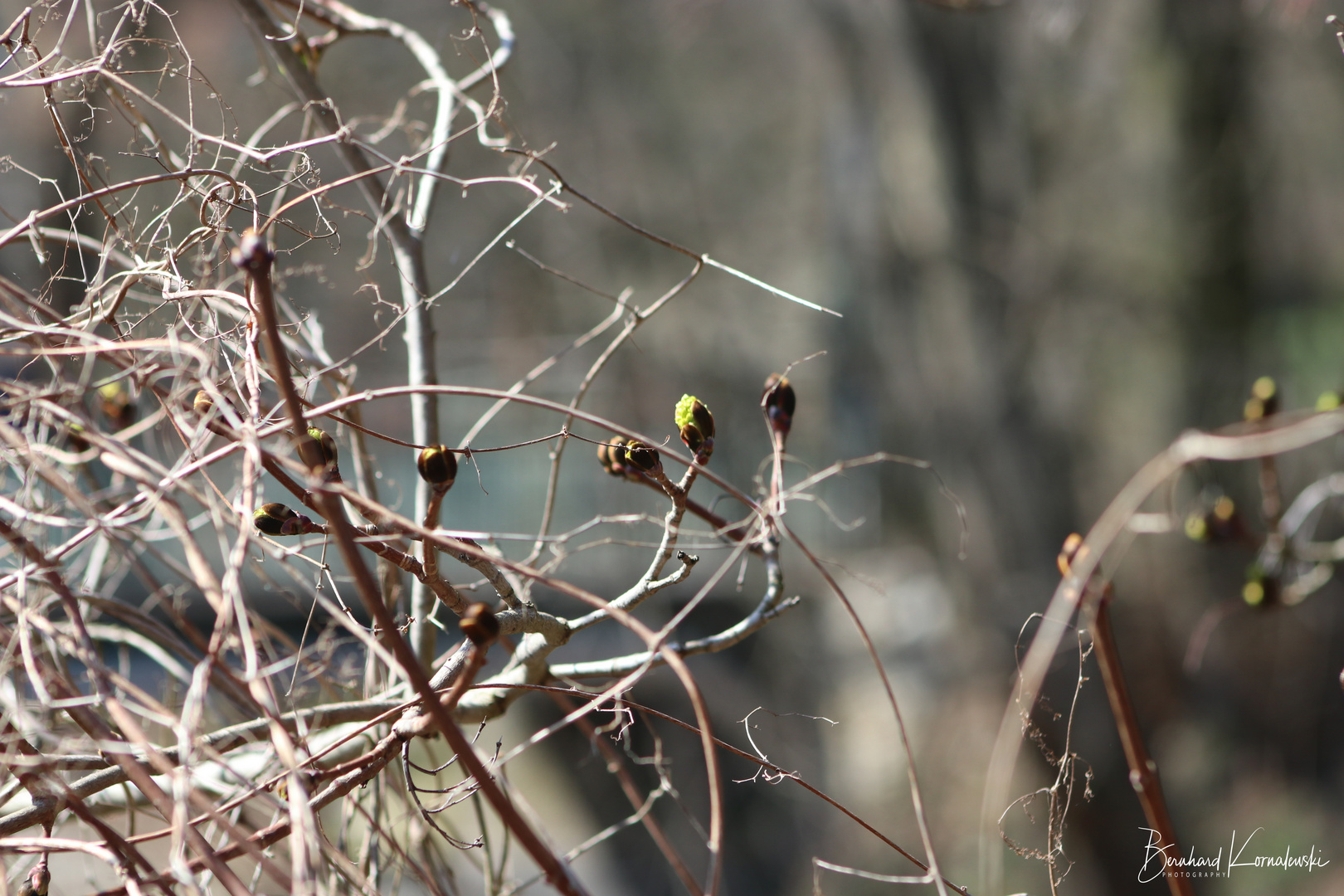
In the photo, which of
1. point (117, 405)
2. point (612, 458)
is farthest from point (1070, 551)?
point (117, 405)

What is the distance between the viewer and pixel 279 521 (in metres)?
0.69

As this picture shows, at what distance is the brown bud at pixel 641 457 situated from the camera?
2.41 feet

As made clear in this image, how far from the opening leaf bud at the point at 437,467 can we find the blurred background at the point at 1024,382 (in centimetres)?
224

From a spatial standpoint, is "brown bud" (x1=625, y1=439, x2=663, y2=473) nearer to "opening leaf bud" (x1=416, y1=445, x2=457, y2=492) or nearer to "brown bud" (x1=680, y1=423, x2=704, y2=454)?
"brown bud" (x1=680, y1=423, x2=704, y2=454)

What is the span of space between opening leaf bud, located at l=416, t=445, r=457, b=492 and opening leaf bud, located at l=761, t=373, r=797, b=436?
0.28m

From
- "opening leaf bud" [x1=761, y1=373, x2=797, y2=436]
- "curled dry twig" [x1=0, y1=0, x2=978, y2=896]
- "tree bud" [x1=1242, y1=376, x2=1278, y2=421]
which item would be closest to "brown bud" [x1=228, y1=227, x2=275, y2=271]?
"curled dry twig" [x1=0, y1=0, x2=978, y2=896]

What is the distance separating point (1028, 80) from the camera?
4004mm

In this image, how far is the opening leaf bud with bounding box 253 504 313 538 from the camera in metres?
0.68

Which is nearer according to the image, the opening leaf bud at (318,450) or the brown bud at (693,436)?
the opening leaf bud at (318,450)

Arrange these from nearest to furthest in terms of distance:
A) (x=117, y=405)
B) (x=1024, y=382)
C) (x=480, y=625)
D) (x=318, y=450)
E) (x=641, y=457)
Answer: (x=480, y=625), (x=318, y=450), (x=641, y=457), (x=117, y=405), (x=1024, y=382)

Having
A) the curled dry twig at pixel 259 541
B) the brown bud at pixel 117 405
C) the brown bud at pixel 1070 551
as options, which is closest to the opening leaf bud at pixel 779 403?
the curled dry twig at pixel 259 541

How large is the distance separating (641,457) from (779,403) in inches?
5.8

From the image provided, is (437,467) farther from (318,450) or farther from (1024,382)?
(1024,382)

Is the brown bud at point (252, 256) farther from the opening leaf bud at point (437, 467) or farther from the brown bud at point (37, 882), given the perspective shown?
the brown bud at point (37, 882)
